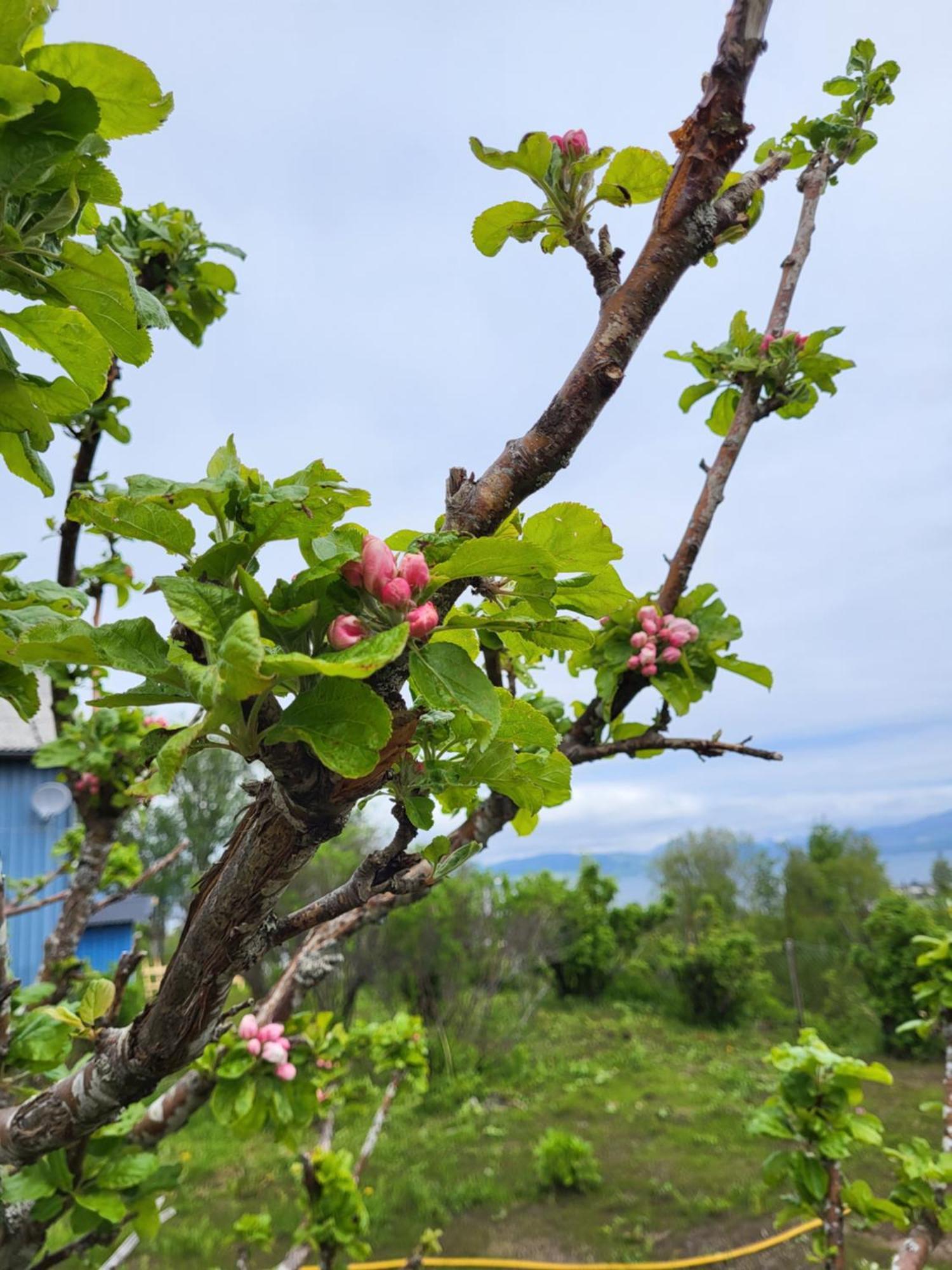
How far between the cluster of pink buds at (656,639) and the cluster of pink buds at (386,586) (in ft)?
4.04

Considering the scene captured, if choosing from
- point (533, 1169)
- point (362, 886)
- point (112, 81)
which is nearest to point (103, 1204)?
point (362, 886)

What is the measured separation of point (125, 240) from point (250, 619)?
6.35ft

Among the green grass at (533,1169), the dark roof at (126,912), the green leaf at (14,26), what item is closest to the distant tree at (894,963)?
the green grass at (533,1169)

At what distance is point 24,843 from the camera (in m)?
10.5

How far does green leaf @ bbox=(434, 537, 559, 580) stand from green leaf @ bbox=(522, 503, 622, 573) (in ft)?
0.35

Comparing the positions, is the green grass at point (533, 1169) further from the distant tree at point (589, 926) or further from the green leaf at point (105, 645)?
the green leaf at point (105, 645)

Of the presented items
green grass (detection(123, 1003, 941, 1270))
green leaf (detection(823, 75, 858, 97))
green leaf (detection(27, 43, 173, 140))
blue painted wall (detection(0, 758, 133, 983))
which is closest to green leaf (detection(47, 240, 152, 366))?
green leaf (detection(27, 43, 173, 140))

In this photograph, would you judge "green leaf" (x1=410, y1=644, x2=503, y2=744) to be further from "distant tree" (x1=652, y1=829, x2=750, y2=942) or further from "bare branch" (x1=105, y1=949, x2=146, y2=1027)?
"distant tree" (x1=652, y1=829, x2=750, y2=942)

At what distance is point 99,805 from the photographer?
3186mm

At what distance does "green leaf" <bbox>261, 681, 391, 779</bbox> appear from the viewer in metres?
0.69

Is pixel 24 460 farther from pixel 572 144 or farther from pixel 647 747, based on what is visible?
pixel 647 747

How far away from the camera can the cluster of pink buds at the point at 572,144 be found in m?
1.20

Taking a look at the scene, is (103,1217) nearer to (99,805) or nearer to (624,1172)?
(99,805)

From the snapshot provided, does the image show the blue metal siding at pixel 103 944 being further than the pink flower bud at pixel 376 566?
Yes
